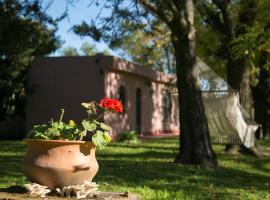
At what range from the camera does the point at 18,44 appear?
649 inches

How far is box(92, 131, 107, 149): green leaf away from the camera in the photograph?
454 centimetres

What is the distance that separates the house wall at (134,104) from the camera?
20506 millimetres

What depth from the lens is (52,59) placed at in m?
20.6

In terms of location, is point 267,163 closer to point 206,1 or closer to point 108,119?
point 206,1

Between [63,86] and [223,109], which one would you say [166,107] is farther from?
[223,109]

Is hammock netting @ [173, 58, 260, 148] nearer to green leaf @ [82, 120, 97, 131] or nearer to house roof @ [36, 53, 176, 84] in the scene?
house roof @ [36, 53, 176, 84]

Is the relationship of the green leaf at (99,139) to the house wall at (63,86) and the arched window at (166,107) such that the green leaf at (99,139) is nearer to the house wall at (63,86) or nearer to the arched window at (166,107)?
the house wall at (63,86)

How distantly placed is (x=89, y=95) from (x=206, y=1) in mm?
5665

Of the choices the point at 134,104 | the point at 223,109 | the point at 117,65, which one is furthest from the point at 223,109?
the point at 134,104

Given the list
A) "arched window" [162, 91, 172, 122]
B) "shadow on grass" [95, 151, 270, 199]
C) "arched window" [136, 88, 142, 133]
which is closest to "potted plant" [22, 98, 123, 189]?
"shadow on grass" [95, 151, 270, 199]

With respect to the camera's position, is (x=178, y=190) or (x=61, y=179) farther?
(x=178, y=190)

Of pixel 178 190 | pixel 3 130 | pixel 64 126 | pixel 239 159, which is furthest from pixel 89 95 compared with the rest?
pixel 64 126

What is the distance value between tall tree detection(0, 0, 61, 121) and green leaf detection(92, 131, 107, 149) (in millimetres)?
10393

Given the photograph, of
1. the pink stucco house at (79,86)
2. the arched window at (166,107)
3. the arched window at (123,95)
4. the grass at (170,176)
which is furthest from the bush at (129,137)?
the arched window at (166,107)
